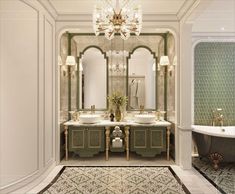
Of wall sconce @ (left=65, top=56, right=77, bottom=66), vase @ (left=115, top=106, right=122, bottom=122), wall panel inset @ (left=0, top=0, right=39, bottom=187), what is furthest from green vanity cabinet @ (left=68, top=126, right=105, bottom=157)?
wall sconce @ (left=65, top=56, right=77, bottom=66)

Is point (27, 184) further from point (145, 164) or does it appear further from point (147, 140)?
point (147, 140)

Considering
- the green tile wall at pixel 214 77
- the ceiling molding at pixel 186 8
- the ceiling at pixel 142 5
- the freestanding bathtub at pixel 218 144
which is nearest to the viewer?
the ceiling molding at pixel 186 8

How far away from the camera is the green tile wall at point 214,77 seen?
5.16 m

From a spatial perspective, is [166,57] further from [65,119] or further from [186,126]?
[65,119]

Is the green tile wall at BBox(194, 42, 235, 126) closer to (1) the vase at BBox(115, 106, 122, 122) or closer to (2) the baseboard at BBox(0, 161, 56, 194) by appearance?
(1) the vase at BBox(115, 106, 122, 122)

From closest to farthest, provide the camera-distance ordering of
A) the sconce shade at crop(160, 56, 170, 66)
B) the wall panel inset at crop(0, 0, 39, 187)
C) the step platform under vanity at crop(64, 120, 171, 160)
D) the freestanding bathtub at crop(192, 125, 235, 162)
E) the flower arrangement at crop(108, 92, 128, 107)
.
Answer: the wall panel inset at crop(0, 0, 39, 187) → the freestanding bathtub at crop(192, 125, 235, 162) → the step platform under vanity at crop(64, 120, 171, 160) → the sconce shade at crop(160, 56, 170, 66) → the flower arrangement at crop(108, 92, 128, 107)

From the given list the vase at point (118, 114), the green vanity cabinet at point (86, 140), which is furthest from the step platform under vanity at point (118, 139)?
the vase at point (118, 114)

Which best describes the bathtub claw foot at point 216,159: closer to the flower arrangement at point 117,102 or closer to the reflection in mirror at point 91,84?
the flower arrangement at point 117,102

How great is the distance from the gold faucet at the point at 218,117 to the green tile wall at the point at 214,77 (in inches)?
3.2

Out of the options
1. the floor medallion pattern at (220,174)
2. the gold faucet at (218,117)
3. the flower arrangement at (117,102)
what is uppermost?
the flower arrangement at (117,102)

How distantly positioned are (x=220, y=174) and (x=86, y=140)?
251 centimetres

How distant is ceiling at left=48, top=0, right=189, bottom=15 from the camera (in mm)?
3772

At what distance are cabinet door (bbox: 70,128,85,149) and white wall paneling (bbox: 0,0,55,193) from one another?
79 cm

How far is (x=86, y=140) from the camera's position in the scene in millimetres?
4652
